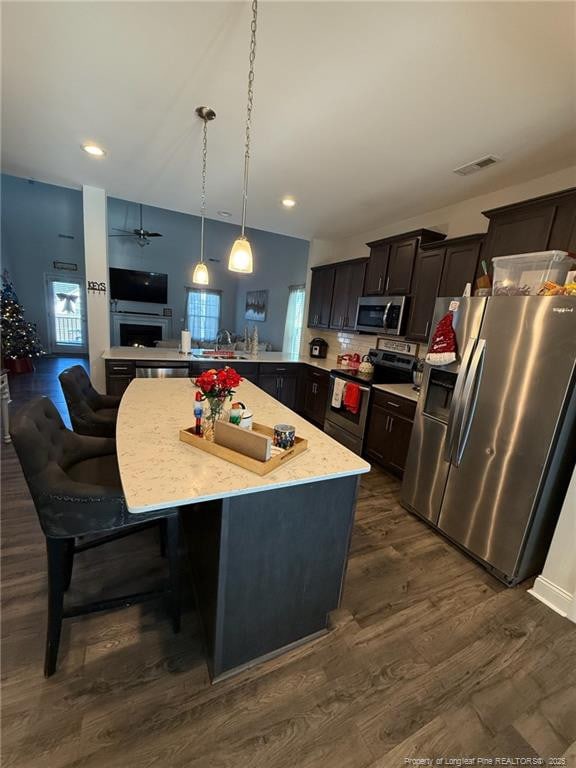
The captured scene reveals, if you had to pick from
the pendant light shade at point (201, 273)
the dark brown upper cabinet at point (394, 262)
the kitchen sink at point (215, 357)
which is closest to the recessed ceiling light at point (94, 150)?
the pendant light shade at point (201, 273)

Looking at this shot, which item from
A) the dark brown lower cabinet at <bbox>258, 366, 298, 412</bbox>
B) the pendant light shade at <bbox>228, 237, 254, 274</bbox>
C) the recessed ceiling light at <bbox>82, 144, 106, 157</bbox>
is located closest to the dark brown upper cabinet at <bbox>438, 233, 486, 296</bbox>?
the pendant light shade at <bbox>228, 237, 254, 274</bbox>

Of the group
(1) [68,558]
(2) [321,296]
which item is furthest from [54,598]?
(2) [321,296]

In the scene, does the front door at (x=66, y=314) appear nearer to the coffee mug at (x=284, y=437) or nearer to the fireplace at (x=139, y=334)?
the fireplace at (x=139, y=334)

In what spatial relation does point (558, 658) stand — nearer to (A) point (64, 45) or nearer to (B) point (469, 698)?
(B) point (469, 698)

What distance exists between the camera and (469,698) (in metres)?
1.34

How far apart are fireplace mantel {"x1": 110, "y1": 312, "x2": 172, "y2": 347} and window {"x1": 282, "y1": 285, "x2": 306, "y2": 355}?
3599 mm

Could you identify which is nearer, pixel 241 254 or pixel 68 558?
pixel 68 558

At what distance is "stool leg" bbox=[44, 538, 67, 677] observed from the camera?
1249 mm

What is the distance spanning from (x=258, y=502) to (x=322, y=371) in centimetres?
330

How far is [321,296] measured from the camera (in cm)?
487

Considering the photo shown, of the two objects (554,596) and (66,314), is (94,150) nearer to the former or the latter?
(554,596)

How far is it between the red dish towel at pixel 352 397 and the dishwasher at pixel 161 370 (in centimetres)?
182

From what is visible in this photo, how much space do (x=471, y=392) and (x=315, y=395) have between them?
8.55 feet

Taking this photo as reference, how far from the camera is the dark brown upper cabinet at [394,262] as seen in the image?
3300mm
